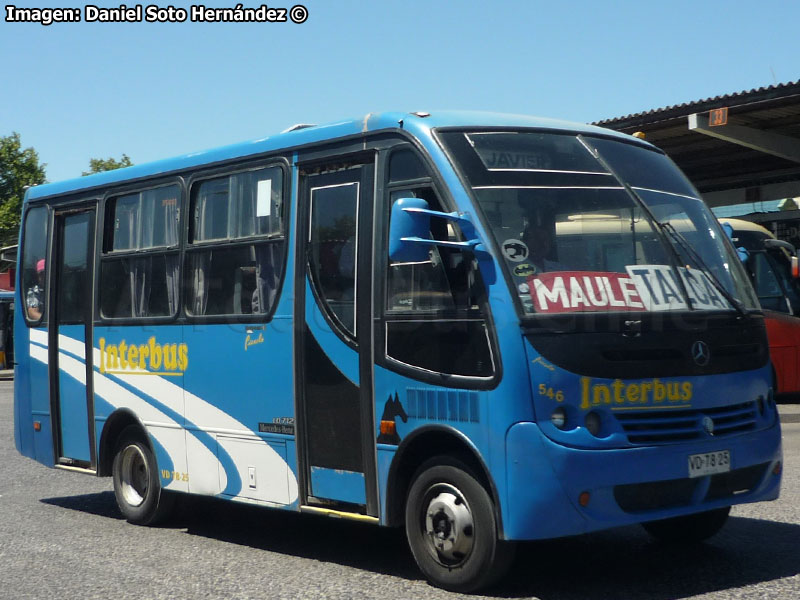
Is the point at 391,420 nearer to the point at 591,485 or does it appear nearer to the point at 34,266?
the point at 591,485

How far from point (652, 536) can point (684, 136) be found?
15586 millimetres

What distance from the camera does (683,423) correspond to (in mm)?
6676

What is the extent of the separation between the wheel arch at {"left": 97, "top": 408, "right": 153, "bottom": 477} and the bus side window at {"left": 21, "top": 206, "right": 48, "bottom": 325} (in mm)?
1550

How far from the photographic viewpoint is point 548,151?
7152 mm

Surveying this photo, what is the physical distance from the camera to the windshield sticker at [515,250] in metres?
6.57

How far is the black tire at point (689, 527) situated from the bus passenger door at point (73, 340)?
16.7 ft

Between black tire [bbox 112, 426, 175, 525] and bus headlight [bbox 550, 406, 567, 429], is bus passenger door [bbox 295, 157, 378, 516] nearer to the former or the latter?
bus headlight [bbox 550, 406, 567, 429]

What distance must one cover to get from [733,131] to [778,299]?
4.59 metres

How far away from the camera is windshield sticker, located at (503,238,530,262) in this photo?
657cm

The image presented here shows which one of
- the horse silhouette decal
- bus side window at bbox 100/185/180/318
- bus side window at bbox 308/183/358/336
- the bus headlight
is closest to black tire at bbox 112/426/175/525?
bus side window at bbox 100/185/180/318

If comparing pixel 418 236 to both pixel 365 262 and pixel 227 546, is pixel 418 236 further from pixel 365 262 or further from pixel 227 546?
pixel 227 546

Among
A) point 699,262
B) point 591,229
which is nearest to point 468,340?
point 591,229

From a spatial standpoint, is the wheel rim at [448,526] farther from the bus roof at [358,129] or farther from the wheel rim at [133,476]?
the wheel rim at [133,476]

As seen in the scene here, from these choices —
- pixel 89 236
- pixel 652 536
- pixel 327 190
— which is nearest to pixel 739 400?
pixel 652 536
